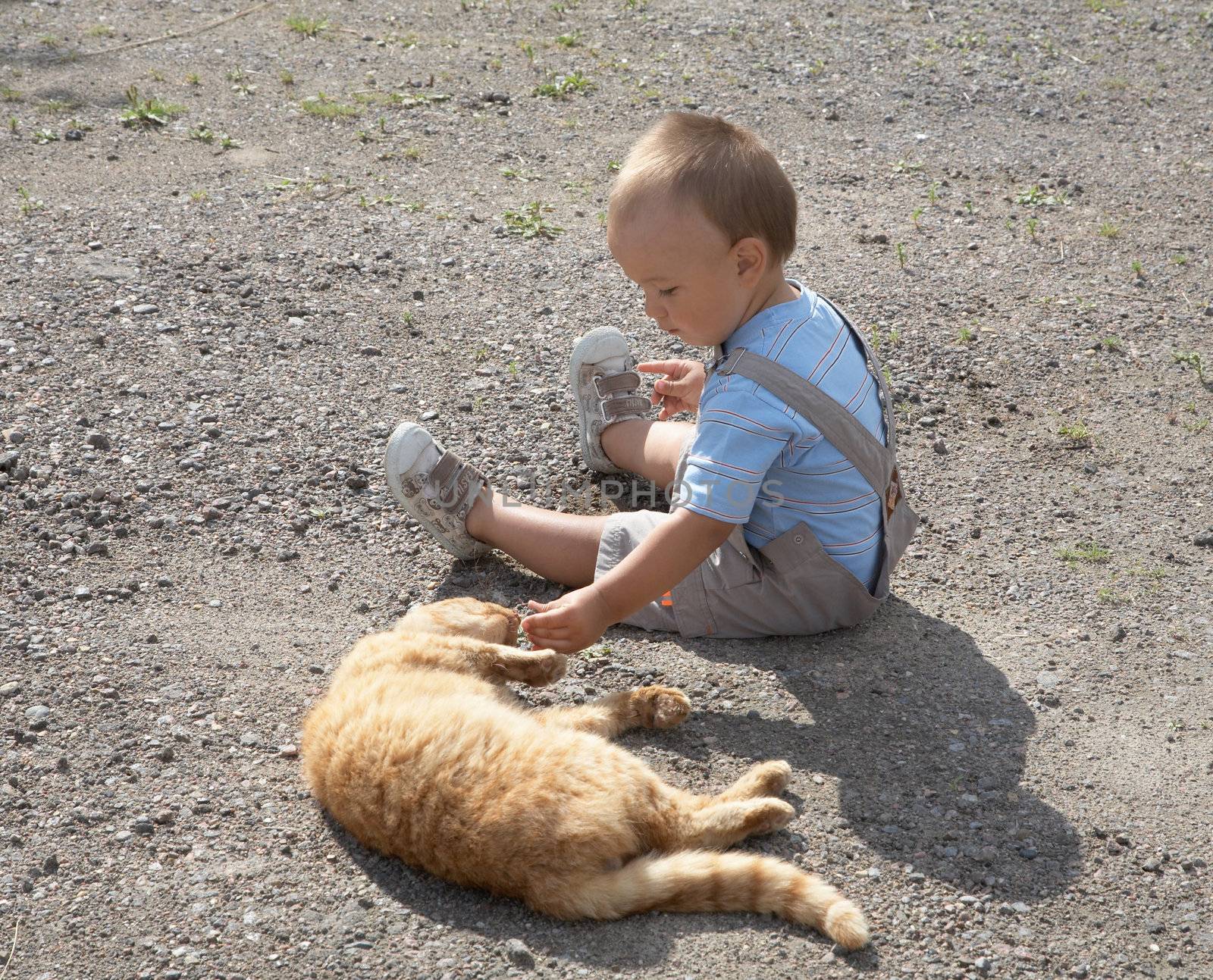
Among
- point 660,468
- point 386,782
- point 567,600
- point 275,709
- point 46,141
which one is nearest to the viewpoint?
point 386,782

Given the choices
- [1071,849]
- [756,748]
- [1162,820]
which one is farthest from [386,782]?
[1162,820]

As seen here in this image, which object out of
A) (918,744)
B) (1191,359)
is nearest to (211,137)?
(1191,359)

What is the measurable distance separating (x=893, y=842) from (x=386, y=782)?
1169mm

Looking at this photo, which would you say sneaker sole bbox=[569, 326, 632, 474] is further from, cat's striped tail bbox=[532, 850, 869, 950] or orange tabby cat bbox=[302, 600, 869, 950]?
cat's striped tail bbox=[532, 850, 869, 950]

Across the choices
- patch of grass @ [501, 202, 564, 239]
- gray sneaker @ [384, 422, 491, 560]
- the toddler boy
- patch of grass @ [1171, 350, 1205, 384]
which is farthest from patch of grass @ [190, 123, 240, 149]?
patch of grass @ [1171, 350, 1205, 384]

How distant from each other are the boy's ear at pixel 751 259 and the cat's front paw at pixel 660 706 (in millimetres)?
1106

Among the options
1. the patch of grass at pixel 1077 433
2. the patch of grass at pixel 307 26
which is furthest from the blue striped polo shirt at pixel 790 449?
the patch of grass at pixel 307 26

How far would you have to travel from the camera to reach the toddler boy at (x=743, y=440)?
9.34 feet

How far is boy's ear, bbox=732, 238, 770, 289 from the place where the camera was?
293cm

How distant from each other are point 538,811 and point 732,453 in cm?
103

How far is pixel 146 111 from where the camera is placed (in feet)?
22.4

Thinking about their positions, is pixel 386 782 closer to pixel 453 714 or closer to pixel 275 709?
pixel 453 714

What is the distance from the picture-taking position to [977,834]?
2617 millimetres

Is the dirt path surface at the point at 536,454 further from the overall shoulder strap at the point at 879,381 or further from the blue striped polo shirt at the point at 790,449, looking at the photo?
the overall shoulder strap at the point at 879,381
